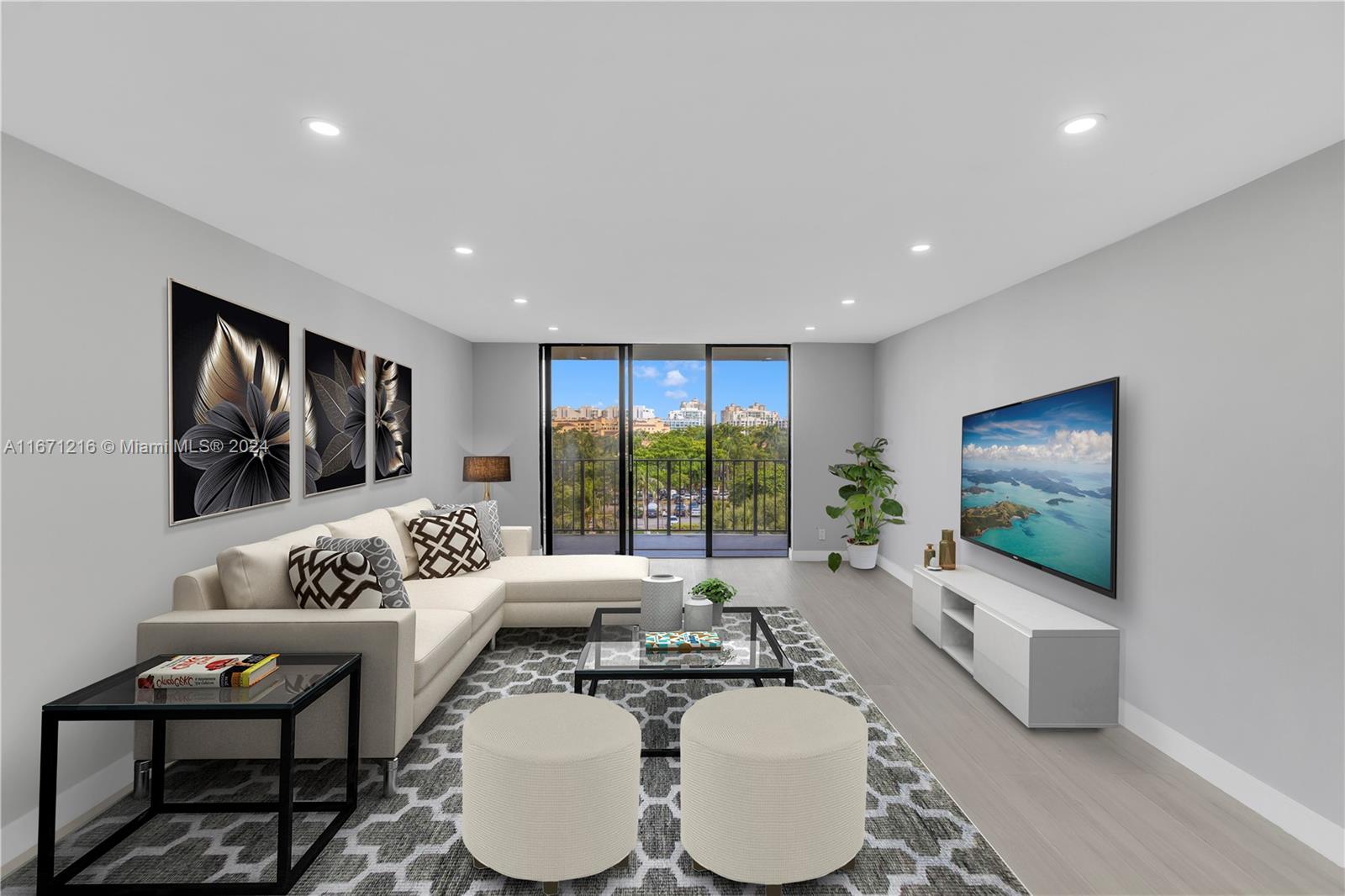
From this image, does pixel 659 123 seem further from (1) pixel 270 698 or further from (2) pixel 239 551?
(2) pixel 239 551

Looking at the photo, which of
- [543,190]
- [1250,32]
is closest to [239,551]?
[543,190]

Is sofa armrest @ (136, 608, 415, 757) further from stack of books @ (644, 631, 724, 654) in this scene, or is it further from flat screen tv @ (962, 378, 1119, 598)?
flat screen tv @ (962, 378, 1119, 598)

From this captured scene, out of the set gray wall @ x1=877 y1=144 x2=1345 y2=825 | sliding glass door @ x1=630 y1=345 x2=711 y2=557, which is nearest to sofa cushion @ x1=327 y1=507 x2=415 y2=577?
sliding glass door @ x1=630 y1=345 x2=711 y2=557

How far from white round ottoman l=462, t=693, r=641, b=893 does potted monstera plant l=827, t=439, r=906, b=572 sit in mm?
4261

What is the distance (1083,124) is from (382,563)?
128 inches

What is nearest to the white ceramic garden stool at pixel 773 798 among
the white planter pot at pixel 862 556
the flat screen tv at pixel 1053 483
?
the flat screen tv at pixel 1053 483

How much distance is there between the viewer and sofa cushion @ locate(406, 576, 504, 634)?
340cm

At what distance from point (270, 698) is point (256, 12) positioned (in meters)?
1.87

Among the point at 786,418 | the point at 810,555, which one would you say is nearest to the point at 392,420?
the point at 786,418

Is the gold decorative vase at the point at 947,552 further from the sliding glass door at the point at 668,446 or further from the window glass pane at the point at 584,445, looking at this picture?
the window glass pane at the point at 584,445

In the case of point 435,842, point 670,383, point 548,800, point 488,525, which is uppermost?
point 670,383

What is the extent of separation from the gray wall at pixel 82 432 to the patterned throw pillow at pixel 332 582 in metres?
0.53

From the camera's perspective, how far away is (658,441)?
6723 millimetres

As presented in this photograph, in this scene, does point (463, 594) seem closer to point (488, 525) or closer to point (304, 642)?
point (488, 525)
